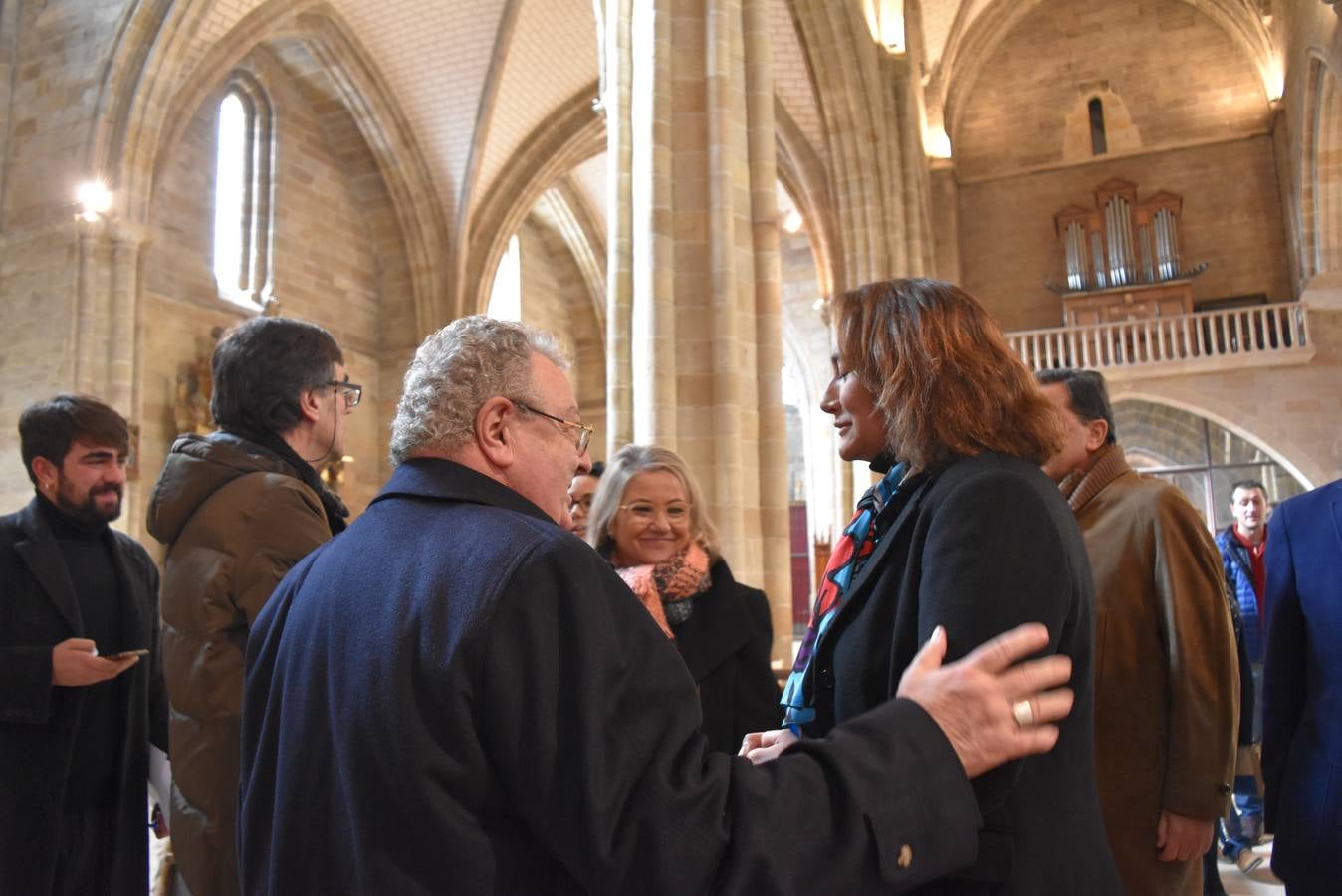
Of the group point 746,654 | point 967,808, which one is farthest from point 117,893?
point 967,808

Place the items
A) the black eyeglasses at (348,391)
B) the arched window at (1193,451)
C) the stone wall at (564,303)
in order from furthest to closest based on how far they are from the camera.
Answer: the stone wall at (564,303) < the arched window at (1193,451) < the black eyeglasses at (348,391)

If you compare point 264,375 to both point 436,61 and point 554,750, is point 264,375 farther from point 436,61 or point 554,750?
point 436,61

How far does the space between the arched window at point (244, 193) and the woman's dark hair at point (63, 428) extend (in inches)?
469

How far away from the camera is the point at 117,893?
2.38 meters

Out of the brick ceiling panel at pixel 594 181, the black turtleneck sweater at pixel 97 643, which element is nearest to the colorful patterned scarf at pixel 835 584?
the black turtleneck sweater at pixel 97 643

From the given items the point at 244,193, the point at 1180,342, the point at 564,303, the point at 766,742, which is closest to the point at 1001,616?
the point at 766,742

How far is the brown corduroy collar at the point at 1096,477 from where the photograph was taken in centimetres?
257

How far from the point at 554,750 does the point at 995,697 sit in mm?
435

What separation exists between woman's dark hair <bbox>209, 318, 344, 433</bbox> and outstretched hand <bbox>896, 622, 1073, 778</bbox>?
1385mm

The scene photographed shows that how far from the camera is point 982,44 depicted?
57.6ft

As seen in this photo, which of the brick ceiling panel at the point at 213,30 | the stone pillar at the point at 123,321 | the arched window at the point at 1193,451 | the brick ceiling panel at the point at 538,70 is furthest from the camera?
the arched window at the point at 1193,451

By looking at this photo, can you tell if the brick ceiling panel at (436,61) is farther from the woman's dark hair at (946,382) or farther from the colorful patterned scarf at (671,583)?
the woman's dark hair at (946,382)

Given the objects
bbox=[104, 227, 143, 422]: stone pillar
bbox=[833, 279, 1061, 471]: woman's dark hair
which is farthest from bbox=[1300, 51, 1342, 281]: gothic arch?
bbox=[833, 279, 1061, 471]: woman's dark hair

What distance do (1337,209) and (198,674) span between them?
16010 mm
